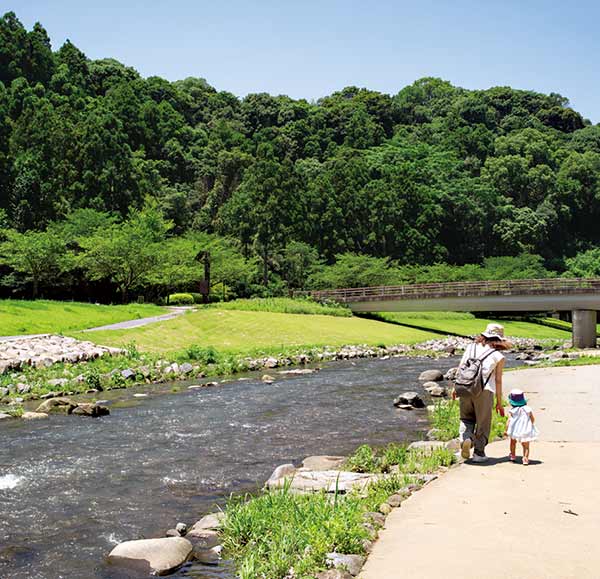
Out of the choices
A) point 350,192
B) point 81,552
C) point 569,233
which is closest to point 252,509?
point 81,552

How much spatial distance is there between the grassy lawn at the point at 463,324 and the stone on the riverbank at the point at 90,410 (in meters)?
43.4

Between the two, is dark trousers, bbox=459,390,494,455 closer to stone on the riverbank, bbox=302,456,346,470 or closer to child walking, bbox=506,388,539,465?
child walking, bbox=506,388,539,465

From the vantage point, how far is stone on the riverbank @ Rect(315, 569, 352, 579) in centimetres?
629

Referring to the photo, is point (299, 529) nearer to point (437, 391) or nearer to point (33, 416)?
point (33, 416)

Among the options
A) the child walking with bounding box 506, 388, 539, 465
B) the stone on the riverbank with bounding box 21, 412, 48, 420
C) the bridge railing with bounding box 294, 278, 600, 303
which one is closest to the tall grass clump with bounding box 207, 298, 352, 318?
the bridge railing with bounding box 294, 278, 600, 303

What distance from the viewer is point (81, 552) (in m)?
8.54

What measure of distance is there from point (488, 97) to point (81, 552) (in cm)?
16537

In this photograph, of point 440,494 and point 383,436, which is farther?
point 383,436

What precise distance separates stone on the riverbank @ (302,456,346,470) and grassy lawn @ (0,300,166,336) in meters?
25.2

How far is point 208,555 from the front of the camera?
8117 millimetres

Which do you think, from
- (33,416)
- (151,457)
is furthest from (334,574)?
(33,416)

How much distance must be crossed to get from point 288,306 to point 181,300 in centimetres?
1067

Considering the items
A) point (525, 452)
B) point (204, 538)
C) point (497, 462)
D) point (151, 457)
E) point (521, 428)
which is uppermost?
point (521, 428)

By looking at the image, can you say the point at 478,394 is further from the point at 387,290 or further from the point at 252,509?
the point at 387,290
